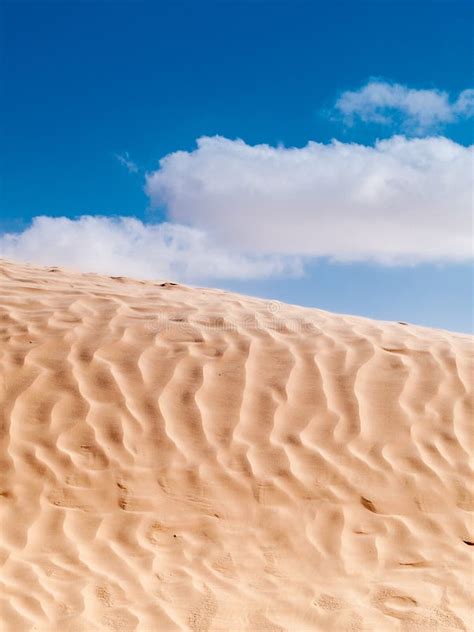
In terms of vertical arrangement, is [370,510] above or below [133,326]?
below

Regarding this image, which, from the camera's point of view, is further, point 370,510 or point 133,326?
point 133,326

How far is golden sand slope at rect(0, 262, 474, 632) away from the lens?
355 centimetres

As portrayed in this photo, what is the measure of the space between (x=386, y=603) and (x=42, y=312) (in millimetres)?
4035

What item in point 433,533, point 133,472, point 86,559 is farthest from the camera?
point 133,472

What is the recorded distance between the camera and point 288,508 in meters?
4.30

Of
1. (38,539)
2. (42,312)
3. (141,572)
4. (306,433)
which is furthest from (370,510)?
(42,312)

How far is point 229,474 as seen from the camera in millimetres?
4512

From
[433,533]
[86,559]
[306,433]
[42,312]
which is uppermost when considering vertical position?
[42,312]

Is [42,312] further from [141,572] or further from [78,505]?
[141,572]

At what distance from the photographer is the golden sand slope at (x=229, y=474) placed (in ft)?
11.7

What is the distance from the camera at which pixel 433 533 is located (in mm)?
4211

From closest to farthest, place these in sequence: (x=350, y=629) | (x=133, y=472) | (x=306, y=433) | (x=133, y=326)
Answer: (x=350, y=629)
(x=133, y=472)
(x=306, y=433)
(x=133, y=326)

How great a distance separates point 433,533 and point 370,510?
39 centimetres

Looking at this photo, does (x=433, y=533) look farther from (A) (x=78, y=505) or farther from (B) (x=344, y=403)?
(A) (x=78, y=505)
